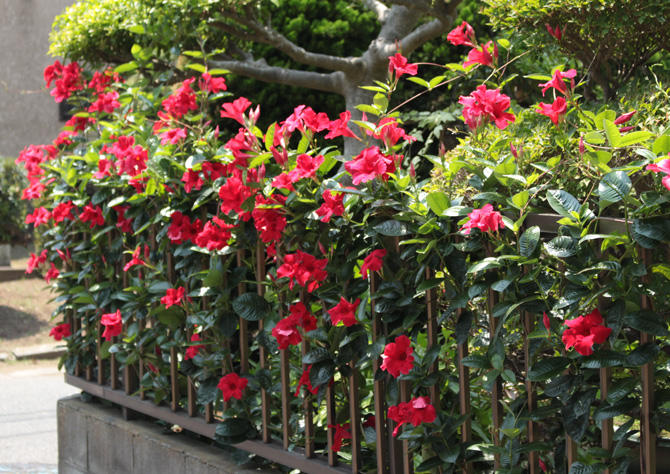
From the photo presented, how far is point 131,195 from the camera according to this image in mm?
3539

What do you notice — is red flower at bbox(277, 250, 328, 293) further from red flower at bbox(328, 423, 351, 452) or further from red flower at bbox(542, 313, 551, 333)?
red flower at bbox(542, 313, 551, 333)

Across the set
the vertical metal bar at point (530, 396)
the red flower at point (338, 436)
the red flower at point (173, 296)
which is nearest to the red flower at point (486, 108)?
the vertical metal bar at point (530, 396)

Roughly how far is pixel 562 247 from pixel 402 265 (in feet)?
2.00

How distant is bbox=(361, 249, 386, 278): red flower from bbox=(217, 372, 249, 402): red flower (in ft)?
2.93

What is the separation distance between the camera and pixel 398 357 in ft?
7.41

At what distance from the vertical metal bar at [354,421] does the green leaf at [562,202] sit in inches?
37.7

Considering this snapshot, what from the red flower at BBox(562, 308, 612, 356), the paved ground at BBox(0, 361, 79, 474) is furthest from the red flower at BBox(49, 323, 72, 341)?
the red flower at BBox(562, 308, 612, 356)

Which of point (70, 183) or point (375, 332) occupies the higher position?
point (70, 183)

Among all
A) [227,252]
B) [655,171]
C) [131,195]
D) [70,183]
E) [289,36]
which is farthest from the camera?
[289,36]

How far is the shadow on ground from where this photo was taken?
9508 mm

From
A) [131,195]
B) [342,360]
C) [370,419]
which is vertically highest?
Result: [131,195]

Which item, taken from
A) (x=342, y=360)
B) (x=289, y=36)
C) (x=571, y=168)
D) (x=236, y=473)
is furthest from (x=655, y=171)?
(x=289, y=36)

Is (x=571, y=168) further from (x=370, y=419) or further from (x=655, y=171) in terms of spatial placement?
(x=370, y=419)

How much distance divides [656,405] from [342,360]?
1009 mm
